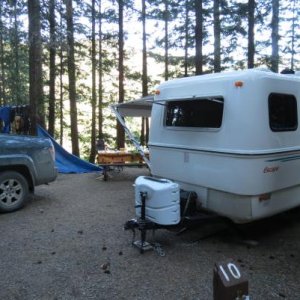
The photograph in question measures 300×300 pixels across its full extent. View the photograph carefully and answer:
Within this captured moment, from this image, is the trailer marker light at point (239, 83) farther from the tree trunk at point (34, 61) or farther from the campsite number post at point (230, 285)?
the tree trunk at point (34, 61)

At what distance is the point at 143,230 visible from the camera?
4227 millimetres

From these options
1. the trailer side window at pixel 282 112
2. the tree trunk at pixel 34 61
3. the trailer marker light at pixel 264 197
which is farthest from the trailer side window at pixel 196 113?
the tree trunk at pixel 34 61

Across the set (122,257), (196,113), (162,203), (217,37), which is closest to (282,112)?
(196,113)

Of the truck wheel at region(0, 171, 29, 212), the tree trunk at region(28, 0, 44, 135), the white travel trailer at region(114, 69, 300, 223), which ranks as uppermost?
the tree trunk at region(28, 0, 44, 135)

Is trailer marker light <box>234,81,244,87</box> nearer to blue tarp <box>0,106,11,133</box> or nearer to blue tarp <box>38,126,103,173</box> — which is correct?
blue tarp <box>38,126,103,173</box>

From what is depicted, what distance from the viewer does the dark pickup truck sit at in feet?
19.7

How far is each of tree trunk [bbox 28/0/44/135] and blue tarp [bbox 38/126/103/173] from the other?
772mm

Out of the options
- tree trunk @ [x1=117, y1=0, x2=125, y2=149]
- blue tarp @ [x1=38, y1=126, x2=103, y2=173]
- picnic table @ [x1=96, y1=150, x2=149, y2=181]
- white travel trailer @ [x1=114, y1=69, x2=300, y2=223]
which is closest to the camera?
white travel trailer @ [x1=114, y1=69, x2=300, y2=223]

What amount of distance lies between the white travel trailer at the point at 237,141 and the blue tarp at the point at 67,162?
19.8 feet

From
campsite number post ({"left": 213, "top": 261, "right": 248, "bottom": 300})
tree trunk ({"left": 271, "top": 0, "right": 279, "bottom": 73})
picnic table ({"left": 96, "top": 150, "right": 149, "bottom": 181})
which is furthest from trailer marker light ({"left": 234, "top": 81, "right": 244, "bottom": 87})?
tree trunk ({"left": 271, "top": 0, "right": 279, "bottom": 73})

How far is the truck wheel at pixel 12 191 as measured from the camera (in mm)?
5988

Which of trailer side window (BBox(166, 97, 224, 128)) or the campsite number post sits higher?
trailer side window (BBox(166, 97, 224, 128))

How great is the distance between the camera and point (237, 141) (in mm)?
4176

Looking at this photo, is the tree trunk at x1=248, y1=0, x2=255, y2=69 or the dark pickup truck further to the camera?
the tree trunk at x1=248, y1=0, x2=255, y2=69
